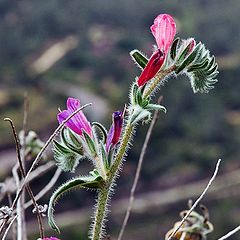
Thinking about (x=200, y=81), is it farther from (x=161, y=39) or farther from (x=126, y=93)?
(x=126, y=93)

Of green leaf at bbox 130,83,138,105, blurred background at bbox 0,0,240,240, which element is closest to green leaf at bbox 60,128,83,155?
green leaf at bbox 130,83,138,105

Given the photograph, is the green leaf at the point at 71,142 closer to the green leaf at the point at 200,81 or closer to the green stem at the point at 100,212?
the green stem at the point at 100,212

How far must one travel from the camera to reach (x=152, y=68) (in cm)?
82

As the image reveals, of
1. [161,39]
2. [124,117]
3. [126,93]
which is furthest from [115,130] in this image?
[126,93]

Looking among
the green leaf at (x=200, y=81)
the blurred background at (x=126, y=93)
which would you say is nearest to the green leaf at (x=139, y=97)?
the green leaf at (x=200, y=81)

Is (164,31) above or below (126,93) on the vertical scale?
below

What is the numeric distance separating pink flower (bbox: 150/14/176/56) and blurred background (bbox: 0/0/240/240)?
11.2 meters

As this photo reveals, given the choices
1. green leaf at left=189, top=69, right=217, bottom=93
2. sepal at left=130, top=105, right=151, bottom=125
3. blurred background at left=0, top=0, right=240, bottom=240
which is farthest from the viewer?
blurred background at left=0, top=0, right=240, bottom=240

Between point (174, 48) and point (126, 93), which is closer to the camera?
point (174, 48)

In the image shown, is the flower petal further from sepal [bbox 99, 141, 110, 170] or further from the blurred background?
the blurred background

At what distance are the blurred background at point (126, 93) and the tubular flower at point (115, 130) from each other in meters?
11.2

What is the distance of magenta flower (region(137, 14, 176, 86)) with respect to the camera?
0.82m

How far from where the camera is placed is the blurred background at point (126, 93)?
14.1 m

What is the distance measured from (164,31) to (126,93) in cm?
1657
